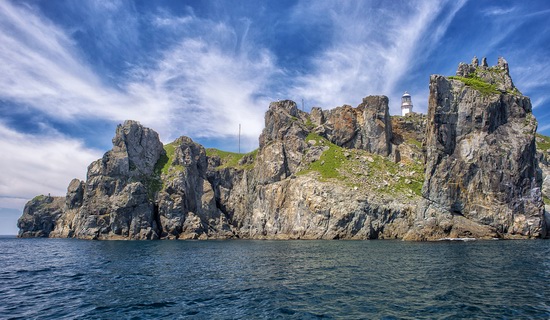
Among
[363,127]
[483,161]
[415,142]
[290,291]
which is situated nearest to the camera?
[290,291]

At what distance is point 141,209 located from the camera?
151250mm

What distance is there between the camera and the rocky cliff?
4267 inches

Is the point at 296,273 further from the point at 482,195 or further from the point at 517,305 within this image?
the point at 482,195

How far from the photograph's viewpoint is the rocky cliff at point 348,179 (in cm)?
10838

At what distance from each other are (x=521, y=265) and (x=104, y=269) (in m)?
58.8

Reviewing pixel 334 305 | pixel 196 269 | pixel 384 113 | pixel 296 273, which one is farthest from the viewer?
pixel 384 113

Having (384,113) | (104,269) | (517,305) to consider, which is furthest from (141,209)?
(517,305)

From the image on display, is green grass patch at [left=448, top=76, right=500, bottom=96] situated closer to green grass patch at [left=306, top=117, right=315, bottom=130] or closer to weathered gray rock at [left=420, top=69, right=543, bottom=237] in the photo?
weathered gray rock at [left=420, top=69, right=543, bottom=237]

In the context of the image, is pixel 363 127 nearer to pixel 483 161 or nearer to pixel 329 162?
pixel 329 162

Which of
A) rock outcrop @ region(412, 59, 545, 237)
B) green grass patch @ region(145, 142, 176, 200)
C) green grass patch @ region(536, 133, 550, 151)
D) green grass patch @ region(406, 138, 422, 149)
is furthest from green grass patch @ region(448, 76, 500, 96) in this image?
green grass patch @ region(145, 142, 176, 200)

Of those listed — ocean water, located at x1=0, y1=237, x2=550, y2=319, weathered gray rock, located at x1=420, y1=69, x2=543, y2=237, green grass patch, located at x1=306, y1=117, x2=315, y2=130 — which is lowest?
ocean water, located at x1=0, y1=237, x2=550, y2=319

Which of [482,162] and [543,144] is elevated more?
[543,144]

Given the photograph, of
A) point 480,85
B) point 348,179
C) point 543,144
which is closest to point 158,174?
point 348,179

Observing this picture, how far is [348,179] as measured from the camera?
446 ft
